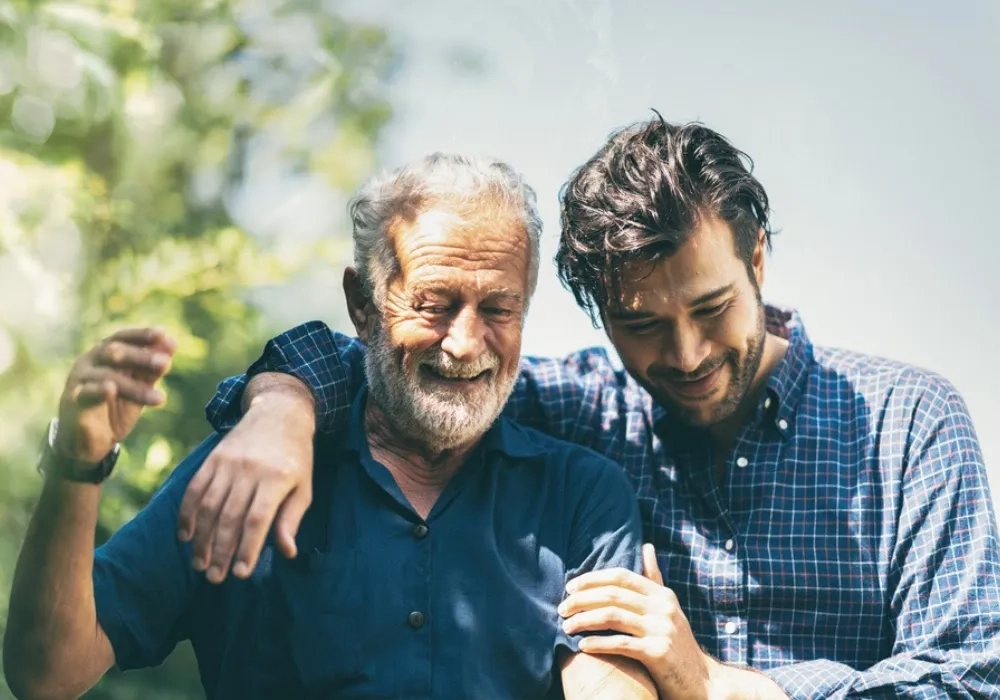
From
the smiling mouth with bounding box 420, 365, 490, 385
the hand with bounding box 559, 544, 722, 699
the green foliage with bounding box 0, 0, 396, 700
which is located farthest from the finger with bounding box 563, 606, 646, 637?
the green foliage with bounding box 0, 0, 396, 700

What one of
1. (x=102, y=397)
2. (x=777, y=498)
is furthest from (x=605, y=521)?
(x=102, y=397)

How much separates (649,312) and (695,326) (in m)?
0.11

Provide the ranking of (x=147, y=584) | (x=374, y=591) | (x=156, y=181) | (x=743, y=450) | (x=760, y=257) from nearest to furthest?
(x=147, y=584)
(x=374, y=591)
(x=743, y=450)
(x=760, y=257)
(x=156, y=181)

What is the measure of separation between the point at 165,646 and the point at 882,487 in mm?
1690

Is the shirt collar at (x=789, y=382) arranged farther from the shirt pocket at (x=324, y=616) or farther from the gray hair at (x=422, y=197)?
the shirt pocket at (x=324, y=616)

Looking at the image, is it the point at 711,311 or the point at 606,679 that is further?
the point at 711,311

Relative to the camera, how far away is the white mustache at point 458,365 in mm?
2354

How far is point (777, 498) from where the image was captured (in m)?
Result: 2.64

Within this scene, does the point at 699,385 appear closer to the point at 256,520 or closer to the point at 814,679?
the point at 814,679

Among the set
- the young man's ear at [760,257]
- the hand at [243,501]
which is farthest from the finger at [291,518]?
the young man's ear at [760,257]

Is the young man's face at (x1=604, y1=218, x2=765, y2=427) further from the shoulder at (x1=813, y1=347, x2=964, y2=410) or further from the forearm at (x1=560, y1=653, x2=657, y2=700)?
the forearm at (x1=560, y1=653, x2=657, y2=700)

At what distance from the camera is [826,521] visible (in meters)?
2.61

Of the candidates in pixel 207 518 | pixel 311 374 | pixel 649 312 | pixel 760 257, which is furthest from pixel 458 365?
pixel 760 257

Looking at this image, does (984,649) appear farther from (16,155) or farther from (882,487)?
(16,155)
